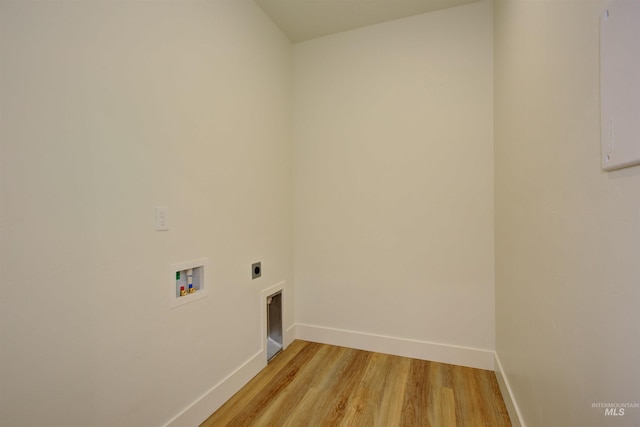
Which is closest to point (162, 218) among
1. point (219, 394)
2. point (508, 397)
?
point (219, 394)

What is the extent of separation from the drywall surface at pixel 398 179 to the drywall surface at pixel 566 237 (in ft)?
1.76

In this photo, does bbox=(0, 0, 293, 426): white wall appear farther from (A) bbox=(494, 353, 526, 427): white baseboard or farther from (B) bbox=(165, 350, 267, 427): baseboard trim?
(A) bbox=(494, 353, 526, 427): white baseboard

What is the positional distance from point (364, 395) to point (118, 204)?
178cm

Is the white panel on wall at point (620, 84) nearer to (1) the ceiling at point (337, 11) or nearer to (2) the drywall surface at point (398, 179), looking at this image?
(2) the drywall surface at point (398, 179)

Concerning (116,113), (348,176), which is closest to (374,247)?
(348,176)

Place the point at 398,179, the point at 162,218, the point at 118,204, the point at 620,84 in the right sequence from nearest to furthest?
the point at 620,84 → the point at 118,204 → the point at 162,218 → the point at 398,179

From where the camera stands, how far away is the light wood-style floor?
1580 millimetres

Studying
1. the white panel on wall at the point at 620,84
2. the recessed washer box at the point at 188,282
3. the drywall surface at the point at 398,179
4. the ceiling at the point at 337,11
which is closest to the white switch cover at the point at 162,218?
the recessed washer box at the point at 188,282

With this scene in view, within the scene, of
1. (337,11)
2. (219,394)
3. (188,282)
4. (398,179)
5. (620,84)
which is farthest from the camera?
(398,179)

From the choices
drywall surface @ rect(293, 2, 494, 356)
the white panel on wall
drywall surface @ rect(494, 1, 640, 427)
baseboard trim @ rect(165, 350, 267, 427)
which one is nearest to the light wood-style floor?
baseboard trim @ rect(165, 350, 267, 427)

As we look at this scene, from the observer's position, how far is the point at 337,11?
7.16ft

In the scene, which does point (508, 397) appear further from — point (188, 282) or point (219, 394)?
point (188, 282)

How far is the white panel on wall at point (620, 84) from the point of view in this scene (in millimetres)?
593

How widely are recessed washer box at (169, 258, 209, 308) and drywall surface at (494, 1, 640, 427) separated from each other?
164cm
